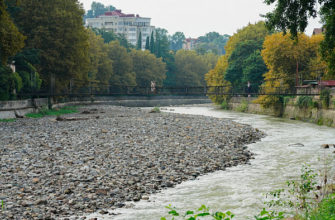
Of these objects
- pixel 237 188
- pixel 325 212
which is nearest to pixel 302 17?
pixel 237 188

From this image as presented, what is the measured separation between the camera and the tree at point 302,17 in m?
16.4

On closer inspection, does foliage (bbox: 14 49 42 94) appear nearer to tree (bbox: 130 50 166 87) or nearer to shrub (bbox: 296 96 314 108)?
shrub (bbox: 296 96 314 108)

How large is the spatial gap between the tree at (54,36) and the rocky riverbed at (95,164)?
17268mm

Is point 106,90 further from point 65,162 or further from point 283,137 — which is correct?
point 65,162

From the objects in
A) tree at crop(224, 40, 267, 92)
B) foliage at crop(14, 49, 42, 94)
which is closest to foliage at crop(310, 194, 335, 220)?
foliage at crop(14, 49, 42, 94)

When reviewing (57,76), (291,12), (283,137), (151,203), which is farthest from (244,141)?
(57,76)

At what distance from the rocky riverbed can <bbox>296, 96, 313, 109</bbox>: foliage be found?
57.5 feet

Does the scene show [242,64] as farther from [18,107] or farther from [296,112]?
[18,107]

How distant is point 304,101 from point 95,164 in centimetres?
3013

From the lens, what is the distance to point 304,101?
129 ft

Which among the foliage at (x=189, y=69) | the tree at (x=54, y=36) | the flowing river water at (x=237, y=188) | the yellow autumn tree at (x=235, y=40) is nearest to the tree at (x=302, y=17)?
the flowing river water at (x=237, y=188)

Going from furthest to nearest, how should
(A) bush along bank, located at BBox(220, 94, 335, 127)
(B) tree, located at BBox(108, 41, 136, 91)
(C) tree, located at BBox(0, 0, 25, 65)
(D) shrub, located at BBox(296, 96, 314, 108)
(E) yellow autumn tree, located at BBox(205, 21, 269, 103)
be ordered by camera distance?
(B) tree, located at BBox(108, 41, 136, 91) < (E) yellow autumn tree, located at BBox(205, 21, 269, 103) < (D) shrub, located at BBox(296, 96, 314, 108) < (A) bush along bank, located at BBox(220, 94, 335, 127) < (C) tree, located at BBox(0, 0, 25, 65)

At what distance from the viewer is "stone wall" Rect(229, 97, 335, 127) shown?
1342 inches

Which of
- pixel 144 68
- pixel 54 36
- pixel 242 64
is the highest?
pixel 54 36
